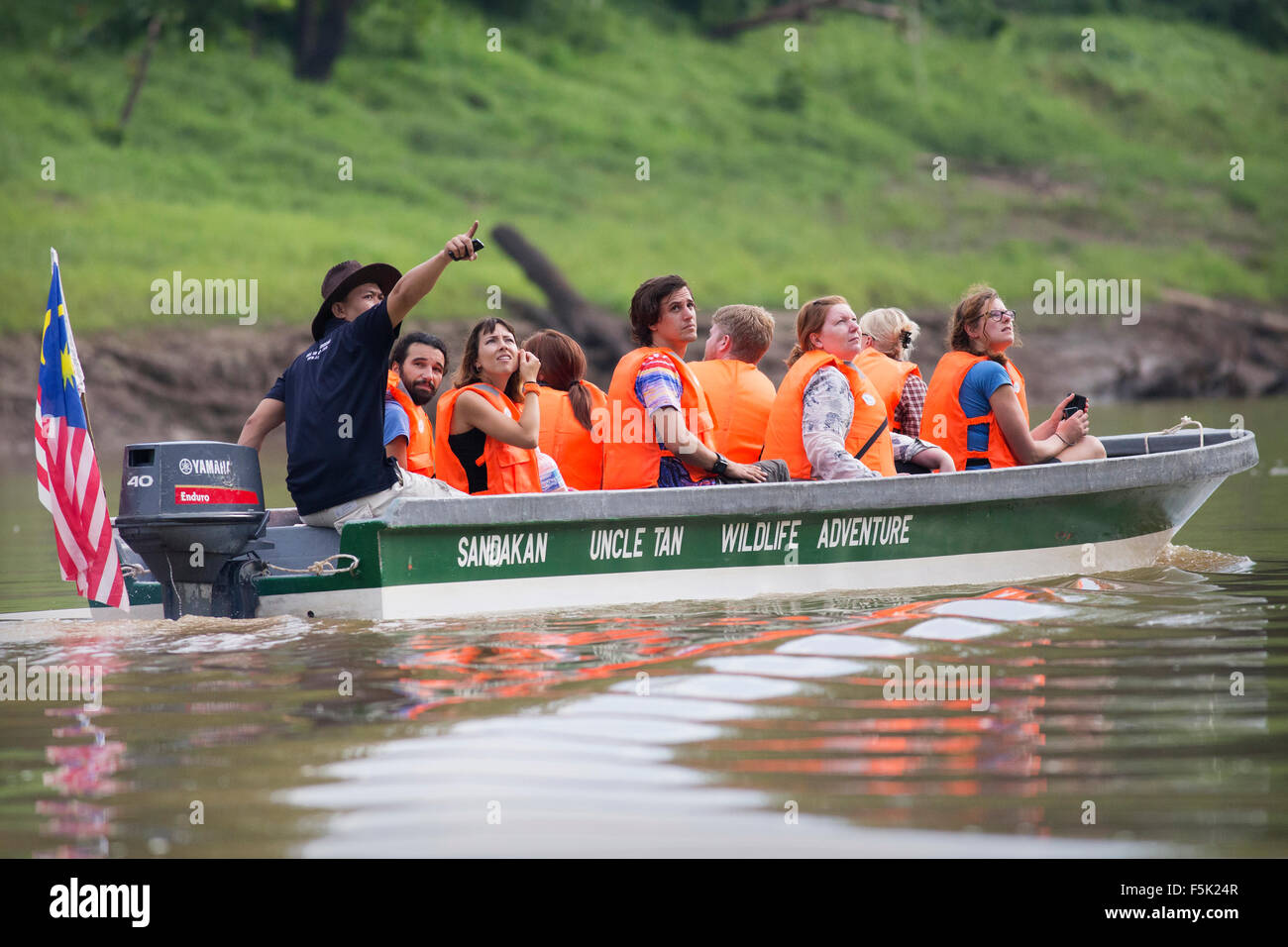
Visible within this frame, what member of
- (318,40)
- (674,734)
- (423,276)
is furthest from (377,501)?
(318,40)

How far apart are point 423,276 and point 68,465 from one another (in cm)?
156

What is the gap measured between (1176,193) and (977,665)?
30735 millimetres

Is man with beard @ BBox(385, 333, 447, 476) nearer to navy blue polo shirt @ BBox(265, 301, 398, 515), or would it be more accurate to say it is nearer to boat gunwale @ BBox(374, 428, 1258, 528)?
navy blue polo shirt @ BBox(265, 301, 398, 515)

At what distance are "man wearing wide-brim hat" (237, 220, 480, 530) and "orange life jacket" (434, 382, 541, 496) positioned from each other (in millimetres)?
278

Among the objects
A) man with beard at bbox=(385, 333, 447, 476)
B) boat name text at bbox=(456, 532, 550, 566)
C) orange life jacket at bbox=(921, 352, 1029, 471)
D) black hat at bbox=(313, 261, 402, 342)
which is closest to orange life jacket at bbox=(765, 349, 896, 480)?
orange life jacket at bbox=(921, 352, 1029, 471)

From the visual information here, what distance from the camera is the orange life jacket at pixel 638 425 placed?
22.7 feet

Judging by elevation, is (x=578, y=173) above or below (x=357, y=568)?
above

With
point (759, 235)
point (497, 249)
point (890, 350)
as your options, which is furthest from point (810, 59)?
point (890, 350)

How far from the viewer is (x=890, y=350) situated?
789 cm

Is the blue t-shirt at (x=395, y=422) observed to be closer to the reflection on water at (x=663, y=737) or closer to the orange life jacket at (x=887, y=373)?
the reflection on water at (x=663, y=737)

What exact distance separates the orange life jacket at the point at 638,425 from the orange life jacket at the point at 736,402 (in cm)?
27

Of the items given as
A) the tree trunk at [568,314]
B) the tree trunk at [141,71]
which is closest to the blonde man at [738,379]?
the tree trunk at [568,314]

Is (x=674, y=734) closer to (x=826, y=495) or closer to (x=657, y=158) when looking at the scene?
(x=826, y=495)
